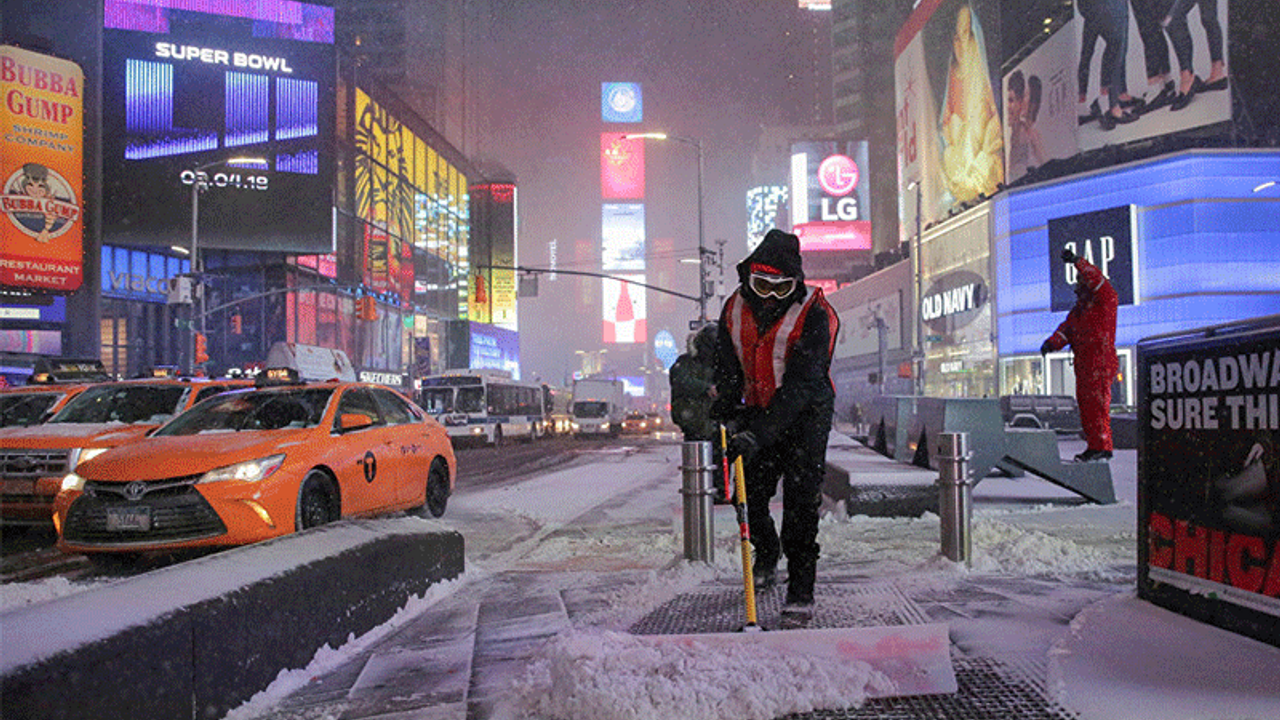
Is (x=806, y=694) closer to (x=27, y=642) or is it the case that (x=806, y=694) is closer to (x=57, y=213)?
(x=27, y=642)

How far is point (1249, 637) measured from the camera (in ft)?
12.5

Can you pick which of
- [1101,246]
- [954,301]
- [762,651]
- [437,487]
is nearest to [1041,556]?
[762,651]

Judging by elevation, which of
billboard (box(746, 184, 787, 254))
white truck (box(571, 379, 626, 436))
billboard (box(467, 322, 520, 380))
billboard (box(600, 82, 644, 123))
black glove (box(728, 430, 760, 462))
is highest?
billboard (box(600, 82, 644, 123))

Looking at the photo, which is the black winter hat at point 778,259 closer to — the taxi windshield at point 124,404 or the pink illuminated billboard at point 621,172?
the taxi windshield at point 124,404

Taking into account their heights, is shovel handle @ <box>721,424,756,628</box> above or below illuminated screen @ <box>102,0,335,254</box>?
below

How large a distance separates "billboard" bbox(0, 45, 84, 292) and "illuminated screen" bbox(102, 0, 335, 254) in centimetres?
1032

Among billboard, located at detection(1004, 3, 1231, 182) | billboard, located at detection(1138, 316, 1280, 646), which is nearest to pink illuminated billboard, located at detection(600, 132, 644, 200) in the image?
billboard, located at detection(1004, 3, 1231, 182)

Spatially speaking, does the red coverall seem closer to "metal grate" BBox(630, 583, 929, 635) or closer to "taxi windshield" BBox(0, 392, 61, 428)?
"metal grate" BBox(630, 583, 929, 635)

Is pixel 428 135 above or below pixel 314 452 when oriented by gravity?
above

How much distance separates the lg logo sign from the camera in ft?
289

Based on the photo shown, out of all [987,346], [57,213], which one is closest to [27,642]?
[57,213]

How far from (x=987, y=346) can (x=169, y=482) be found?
50584 millimetres

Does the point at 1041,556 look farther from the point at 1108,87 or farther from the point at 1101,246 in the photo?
the point at 1108,87

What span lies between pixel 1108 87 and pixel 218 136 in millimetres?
48142
